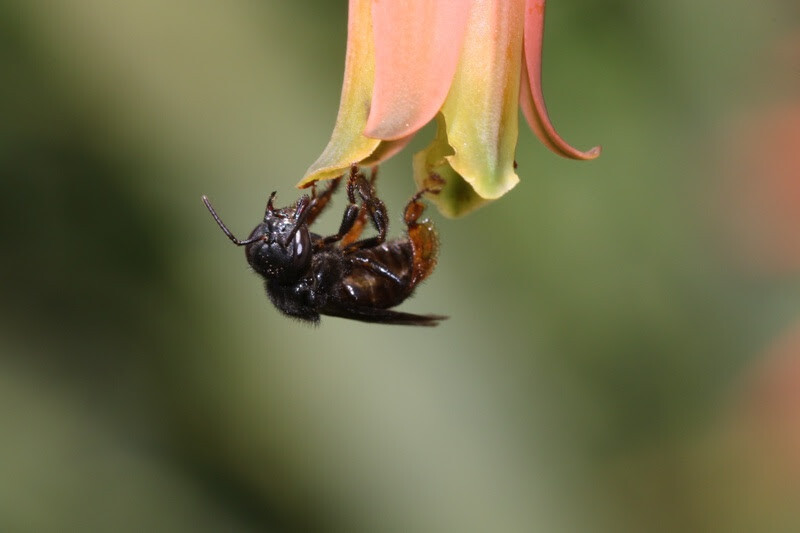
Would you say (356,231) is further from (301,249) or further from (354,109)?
(354,109)

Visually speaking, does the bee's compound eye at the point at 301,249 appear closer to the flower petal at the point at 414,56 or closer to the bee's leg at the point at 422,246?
the bee's leg at the point at 422,246

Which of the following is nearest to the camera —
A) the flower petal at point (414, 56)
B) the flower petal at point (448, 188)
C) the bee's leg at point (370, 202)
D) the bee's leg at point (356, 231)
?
the flower petal at point (414, 56)

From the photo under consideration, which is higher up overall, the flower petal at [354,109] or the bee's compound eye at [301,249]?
the flower petal at [354,109]

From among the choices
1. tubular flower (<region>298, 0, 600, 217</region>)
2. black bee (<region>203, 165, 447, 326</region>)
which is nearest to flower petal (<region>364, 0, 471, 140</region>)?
tubular flower (<region>298, 0, 600, 217</region>)

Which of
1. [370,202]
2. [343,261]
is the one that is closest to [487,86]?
[370,202]

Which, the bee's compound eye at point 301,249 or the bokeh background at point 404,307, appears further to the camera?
the bokeh background at point 404,307

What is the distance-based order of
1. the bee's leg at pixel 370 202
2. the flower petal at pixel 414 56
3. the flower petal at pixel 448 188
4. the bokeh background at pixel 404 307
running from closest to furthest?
the flower petal at pixel 414 56 → the flower petal at pixel 448 188 → the bee's leg at pixel 370 202 → the bokeh background at pixel 404 307

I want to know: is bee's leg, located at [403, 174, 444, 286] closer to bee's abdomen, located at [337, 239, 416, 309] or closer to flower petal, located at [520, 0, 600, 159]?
bee's abdomen, located at [337, 239, 416, 309]

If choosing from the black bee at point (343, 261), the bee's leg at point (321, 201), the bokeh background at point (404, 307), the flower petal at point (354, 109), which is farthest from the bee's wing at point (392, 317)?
the bokeh background at point (404, 307)
